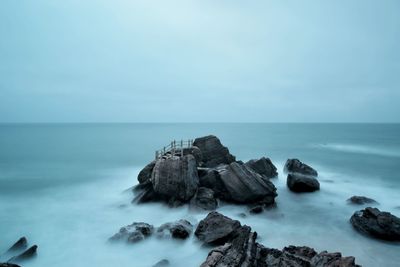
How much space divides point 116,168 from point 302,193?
2819 centimetres

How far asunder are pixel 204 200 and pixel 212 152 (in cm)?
963

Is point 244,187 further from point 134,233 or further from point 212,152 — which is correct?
point 134,233

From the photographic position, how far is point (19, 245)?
716 inches

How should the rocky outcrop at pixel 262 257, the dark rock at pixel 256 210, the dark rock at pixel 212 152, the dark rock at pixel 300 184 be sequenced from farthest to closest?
1. the dark rock at pixel 212 152
2. the dark rock at pixel 300 184
3. the dark rock at pixel 256 210
4. the rocky outcrop at pixel 262 257

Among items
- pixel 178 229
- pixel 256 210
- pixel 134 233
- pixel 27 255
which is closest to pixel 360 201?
pixel 256 210

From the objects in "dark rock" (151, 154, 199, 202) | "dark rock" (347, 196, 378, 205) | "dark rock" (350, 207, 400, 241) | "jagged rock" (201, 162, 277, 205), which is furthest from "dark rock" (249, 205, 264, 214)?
"dark rock" (347, 196, 378, 205)

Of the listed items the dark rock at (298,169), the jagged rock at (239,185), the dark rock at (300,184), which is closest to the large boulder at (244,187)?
the jagged rock at (239,185)

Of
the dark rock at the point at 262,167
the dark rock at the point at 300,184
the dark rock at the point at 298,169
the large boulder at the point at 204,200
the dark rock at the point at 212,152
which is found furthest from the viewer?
the dark rock at the point at 298,169

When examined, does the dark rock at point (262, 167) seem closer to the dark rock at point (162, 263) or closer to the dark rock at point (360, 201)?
the dark rock at point (360, 201)

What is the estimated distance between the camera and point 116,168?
145 ft

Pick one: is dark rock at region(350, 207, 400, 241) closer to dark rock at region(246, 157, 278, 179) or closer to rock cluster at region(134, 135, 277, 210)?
rock cluster at region(134, 135, 277, 210)

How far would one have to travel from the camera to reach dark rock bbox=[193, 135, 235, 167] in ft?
106

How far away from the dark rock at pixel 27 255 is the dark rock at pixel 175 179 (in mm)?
9932

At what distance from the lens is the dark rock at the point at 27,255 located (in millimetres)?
16600
